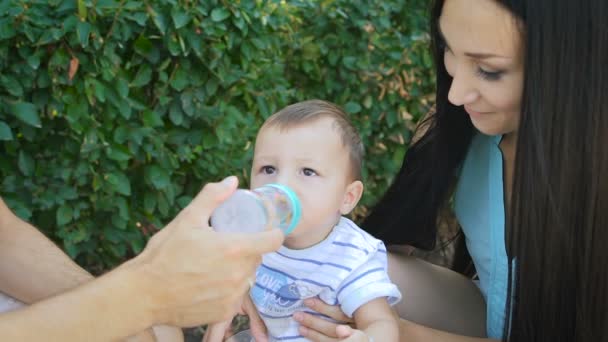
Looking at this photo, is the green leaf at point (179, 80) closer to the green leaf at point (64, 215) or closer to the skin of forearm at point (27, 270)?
the green leaf at point (64, 215)

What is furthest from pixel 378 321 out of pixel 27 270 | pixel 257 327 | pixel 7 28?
pixel 7 28

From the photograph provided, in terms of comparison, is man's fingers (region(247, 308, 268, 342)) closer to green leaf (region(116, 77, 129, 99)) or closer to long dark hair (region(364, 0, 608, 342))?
long dark hair (region(364, 0, 608, 342))

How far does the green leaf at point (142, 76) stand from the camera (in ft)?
10.2

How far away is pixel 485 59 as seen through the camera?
2074mm

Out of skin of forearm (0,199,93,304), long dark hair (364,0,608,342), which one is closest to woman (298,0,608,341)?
long dark hair (364,0,608,342)

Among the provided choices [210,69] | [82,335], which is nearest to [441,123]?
[210,69]

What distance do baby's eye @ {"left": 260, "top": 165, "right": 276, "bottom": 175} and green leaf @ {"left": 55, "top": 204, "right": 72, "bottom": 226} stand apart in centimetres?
115

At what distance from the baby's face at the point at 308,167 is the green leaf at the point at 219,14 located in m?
0.96

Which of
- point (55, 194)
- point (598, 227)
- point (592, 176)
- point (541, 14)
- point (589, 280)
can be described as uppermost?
point (541, 14)

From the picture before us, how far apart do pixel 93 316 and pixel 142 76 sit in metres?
1.59

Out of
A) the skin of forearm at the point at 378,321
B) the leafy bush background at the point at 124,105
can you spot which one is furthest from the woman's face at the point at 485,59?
the leafy bush background at the point at 124,105

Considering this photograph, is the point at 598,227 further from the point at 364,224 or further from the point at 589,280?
the point at 364,224

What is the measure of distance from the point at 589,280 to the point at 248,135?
172 centimetres

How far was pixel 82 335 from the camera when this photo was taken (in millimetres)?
1681
